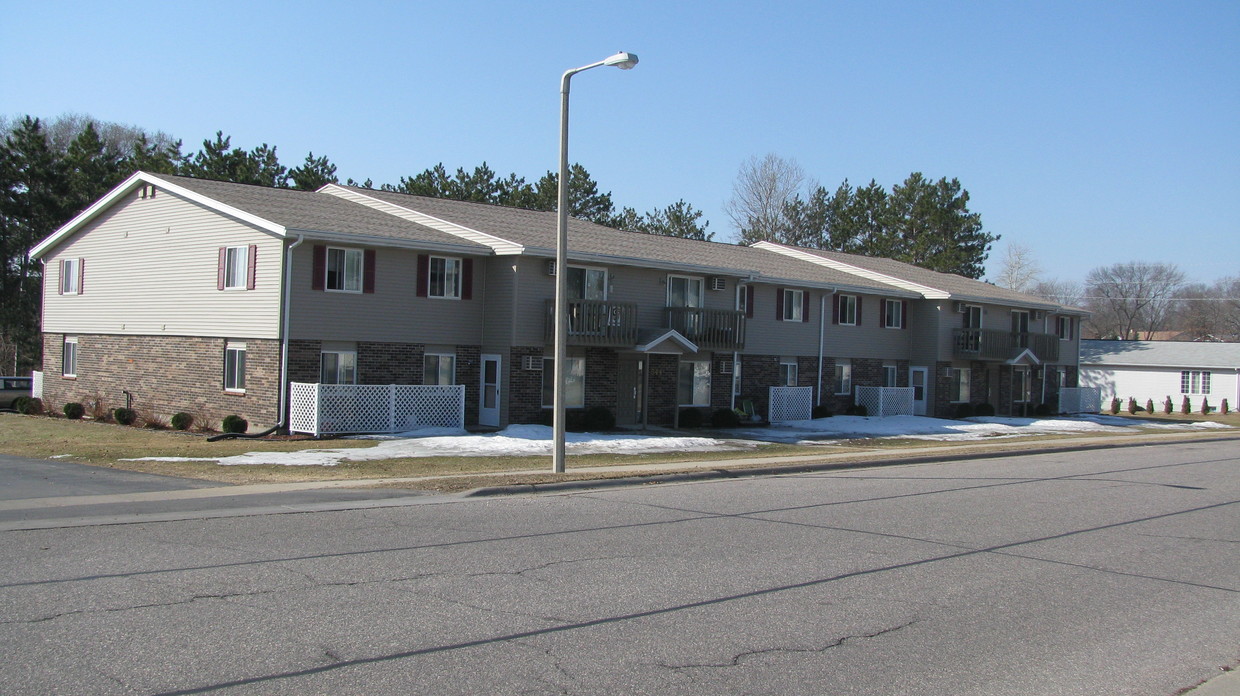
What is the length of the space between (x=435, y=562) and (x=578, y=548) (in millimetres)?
1703

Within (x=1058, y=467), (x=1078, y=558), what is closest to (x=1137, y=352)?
(x=1058, y=467)

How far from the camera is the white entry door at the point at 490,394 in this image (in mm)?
28828

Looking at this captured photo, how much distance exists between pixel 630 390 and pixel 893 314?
50.6 feet

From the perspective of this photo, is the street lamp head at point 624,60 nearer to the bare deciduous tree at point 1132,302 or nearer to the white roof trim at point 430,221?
the white roof trim at point 430,221

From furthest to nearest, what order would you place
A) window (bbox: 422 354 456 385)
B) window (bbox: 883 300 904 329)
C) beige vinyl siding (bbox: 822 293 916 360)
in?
window (bbox: 883 300 904 329)
beige vinyl siding (bbox: 822 293 916 360)
window (bbox: 422 354 456 385)

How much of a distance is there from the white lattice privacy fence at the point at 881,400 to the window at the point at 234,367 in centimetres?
2366

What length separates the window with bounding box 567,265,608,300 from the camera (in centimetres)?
2998

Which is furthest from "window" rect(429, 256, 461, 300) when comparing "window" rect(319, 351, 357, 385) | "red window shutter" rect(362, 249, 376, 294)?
"window" rect(319, 351, 357, 385)

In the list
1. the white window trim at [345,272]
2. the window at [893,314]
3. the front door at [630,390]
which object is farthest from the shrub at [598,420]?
the window at [893,314]

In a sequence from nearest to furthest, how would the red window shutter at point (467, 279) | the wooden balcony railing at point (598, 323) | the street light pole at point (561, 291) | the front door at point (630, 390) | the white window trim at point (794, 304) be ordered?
the street light pole at point (561, 291), the red window shutter at point (467, 279), the wooden balcony railing at point (598, 323), the front door at point (630, 390), the white window trim at point (794, 304)

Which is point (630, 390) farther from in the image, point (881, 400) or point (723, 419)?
point (881, 400)

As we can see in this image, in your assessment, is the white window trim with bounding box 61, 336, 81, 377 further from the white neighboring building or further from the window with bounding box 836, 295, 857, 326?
the white neighboring building

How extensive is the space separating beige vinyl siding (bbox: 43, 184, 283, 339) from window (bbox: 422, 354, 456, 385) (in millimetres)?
4535

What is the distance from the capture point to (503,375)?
28.6 m
